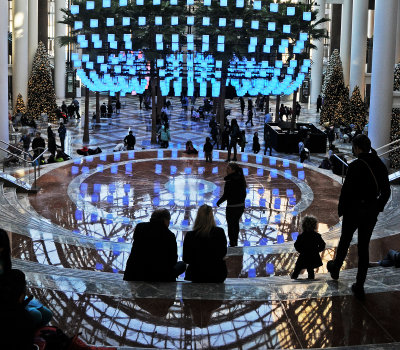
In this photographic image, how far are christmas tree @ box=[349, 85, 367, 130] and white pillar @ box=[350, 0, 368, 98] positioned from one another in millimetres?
3047

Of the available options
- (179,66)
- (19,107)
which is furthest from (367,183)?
(19,107)

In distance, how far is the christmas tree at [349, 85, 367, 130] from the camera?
32.8m

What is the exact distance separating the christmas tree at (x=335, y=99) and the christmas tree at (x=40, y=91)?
14402 mm

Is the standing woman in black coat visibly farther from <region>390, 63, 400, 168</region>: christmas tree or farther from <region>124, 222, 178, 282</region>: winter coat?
<region>390, 63, 400, 168</region>: christmas tree

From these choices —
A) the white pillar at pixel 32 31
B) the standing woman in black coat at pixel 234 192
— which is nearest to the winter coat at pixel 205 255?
the standing woman in black coat at pixel 234 192

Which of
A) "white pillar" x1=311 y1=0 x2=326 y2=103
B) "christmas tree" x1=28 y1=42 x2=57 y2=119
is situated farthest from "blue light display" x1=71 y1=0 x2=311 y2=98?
"white pillar" x1=311 y1=0 x2=326 y2=103

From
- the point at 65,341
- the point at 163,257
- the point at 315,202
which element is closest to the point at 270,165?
the point at 315,202

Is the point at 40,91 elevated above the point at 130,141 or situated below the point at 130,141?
above

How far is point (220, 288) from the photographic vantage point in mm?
6816

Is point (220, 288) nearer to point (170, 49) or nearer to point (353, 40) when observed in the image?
point (170, 49)

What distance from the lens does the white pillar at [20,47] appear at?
34625mm

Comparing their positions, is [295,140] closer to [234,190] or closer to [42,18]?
[234,190]

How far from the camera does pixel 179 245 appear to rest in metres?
12.0

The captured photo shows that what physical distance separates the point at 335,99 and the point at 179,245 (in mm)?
25003
